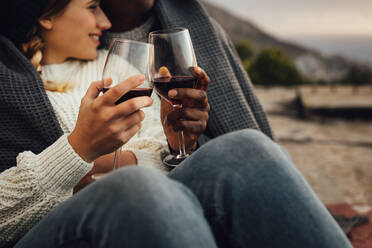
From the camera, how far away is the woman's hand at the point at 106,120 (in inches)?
35.8

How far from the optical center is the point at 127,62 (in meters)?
0.97

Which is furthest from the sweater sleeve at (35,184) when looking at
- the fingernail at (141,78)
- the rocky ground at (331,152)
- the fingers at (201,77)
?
the rocky ground at (331,152)

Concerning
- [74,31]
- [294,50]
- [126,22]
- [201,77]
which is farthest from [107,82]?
[294,50]

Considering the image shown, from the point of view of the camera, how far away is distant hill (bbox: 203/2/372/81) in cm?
698

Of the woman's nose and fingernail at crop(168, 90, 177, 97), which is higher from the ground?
the woman's nose

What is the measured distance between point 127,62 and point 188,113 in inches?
13.8

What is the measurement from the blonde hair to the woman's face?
3 cm

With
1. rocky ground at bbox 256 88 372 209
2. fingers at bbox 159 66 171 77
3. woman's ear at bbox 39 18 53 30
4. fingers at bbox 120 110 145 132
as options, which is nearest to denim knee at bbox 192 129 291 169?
fingers at bbox 120 110 145 132

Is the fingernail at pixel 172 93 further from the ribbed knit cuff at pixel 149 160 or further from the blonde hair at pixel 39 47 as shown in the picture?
the blonde hair at pixel 39 47

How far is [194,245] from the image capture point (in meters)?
0.69

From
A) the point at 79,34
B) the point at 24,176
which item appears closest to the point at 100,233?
the point at 24,176

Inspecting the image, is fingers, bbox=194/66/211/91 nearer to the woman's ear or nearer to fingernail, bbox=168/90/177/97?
fingernail, bbox=168/90/177/97

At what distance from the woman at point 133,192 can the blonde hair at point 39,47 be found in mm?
237

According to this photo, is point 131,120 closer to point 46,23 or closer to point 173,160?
point 173,160
